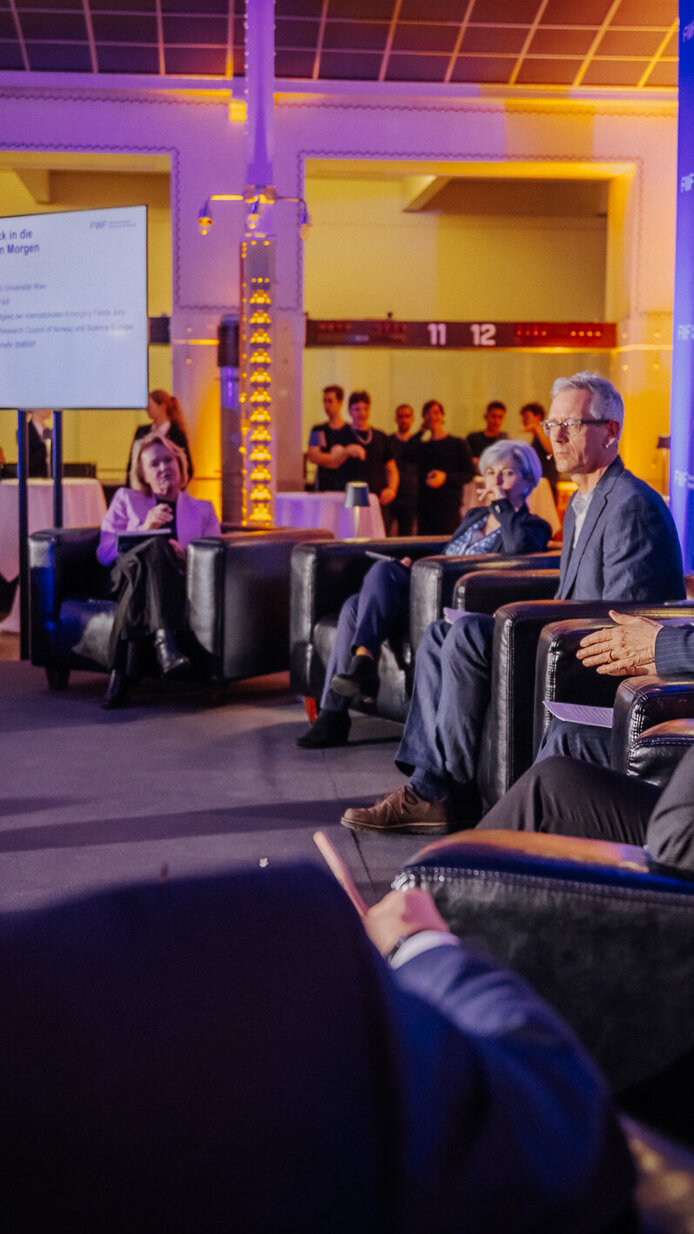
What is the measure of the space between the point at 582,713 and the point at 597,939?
1436 mm

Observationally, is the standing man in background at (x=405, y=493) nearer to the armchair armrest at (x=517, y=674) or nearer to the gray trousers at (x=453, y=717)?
the gray trousers at (x=453, y=717)

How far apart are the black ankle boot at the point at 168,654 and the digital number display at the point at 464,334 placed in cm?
563

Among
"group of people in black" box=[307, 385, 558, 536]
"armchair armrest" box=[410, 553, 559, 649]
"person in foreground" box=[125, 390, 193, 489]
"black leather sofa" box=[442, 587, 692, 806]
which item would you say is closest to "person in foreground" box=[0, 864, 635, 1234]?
"black leather sofa" box=[442, 587, 692, 806]

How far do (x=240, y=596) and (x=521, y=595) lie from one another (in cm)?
144

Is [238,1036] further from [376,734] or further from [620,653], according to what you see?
[376,734]

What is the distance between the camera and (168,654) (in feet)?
15.7

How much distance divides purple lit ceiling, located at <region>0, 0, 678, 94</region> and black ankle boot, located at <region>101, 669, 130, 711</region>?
5859 mm

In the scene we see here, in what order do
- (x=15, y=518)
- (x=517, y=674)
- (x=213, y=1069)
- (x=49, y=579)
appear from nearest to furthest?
(x=213, y=1069), (x=517, y=674), (x=49, y=579), (x=15, y=518)

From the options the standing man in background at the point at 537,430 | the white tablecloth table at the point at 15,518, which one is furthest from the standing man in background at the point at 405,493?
the white tablecloth table at the point at 15,518

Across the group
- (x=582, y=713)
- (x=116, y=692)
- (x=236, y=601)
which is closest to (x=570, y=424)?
(x=582, y=713)

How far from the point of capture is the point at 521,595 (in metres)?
3.88

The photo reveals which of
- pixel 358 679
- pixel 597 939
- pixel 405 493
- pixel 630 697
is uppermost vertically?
pixel 405 493

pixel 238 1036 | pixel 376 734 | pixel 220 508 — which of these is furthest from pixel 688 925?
pixel 220 508

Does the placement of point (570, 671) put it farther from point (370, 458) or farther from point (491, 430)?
point (491, 430)
